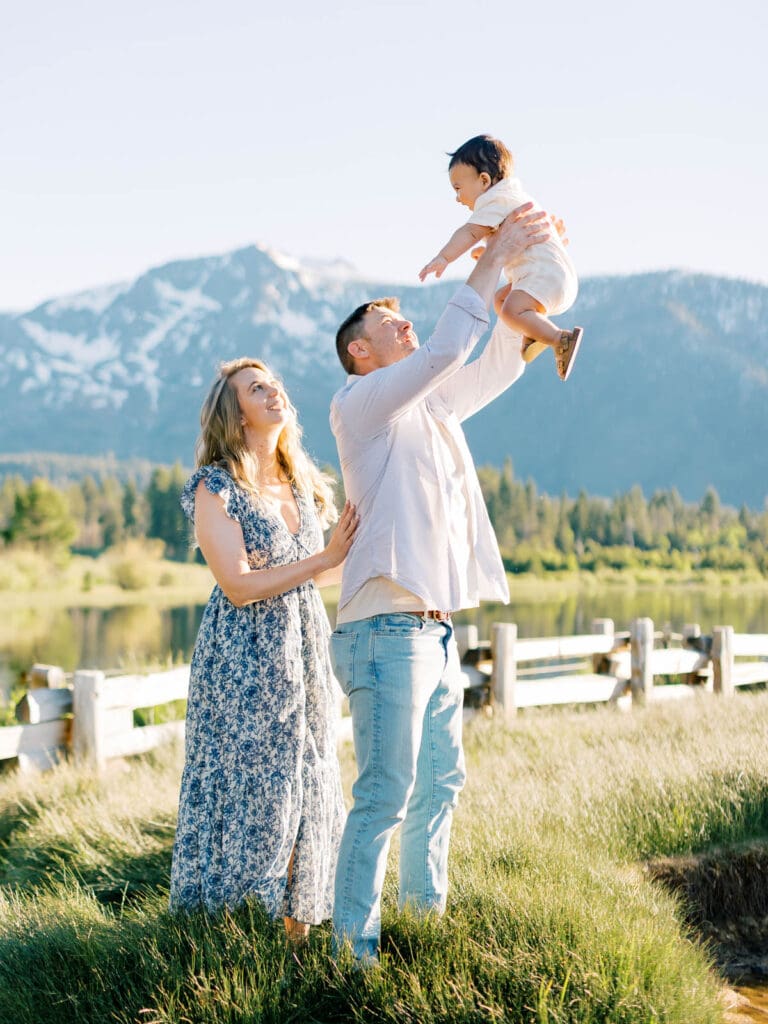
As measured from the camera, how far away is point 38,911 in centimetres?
380

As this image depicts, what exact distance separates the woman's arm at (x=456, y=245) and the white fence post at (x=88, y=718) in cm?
485

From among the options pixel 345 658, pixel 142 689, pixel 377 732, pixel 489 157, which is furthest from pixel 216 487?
pixel 142 689

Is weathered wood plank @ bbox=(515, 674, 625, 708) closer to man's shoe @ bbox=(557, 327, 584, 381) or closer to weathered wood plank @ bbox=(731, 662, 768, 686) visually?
weathered wood plank @ bbox=(731, 662, 768, 686)

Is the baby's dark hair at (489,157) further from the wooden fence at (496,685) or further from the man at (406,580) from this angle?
the wooden fence at (496,685)

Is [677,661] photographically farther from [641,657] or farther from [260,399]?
[260,399]

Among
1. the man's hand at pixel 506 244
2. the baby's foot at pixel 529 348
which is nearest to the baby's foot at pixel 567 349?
the baby's foot at pixel 529 348

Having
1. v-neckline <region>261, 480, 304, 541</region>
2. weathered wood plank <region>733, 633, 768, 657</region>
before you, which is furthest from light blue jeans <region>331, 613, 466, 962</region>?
weathered wood plank <region>733, 633, 768, 657</region>

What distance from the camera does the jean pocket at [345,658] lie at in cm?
302

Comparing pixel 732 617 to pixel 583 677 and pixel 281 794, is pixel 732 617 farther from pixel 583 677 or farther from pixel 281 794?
pixel 281 794

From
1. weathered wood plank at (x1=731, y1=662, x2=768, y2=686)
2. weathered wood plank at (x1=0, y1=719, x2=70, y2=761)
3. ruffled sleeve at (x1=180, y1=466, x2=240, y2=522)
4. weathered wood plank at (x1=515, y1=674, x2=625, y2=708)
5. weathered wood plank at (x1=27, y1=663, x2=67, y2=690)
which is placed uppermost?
ruffled sleeve at (x1=180, y1=466, x2=240, y2=522)

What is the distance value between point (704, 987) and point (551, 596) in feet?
244

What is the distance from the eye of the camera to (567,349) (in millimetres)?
3254

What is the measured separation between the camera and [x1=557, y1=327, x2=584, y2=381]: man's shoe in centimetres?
320

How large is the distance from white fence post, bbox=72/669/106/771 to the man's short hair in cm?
464
